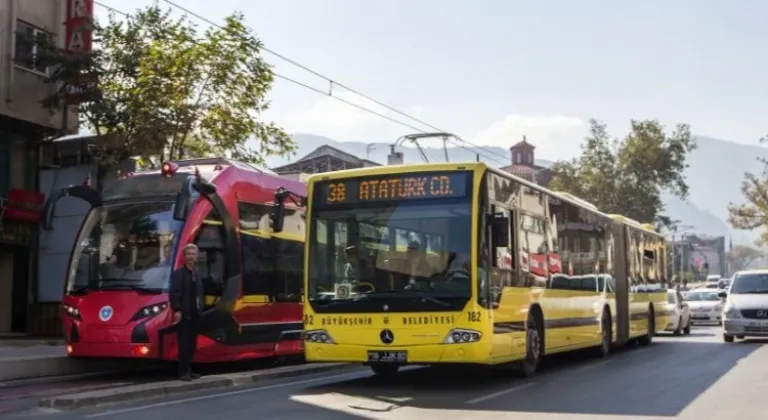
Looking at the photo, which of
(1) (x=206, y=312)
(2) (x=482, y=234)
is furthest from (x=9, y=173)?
(2) (x=482, y=234)

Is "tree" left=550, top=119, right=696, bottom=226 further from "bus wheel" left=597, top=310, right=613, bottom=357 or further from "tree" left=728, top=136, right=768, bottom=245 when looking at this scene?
"bus wheel" left=597, top=310, right=613, bottom=357

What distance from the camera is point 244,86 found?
72.3ft

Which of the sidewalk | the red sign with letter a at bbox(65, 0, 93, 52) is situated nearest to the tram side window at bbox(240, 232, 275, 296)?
the sidewalk

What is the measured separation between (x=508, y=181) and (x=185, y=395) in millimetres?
5236

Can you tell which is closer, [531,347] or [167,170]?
[531,347]

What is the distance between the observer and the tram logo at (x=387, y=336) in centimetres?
1178

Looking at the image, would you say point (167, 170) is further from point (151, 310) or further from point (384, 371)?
point (384, 371)

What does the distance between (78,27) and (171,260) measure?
12.5 meters

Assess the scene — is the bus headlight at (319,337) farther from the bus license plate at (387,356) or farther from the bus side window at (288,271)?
the bus side window at (288,271)

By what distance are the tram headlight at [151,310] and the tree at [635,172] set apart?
4767 cm

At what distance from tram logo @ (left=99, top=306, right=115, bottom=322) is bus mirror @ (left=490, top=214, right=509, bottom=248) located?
5686mm

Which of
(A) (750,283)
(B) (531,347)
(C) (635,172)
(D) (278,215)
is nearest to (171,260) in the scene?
(D) (278,215)

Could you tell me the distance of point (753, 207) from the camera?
57.0m

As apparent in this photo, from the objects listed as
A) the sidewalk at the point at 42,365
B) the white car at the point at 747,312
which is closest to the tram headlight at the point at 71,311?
the sidewalk at the point at 42,365
